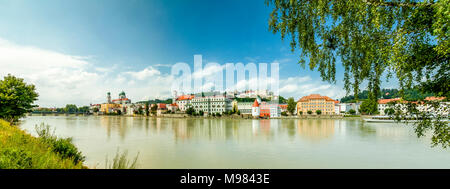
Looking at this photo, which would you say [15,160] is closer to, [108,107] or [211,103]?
[211,103]

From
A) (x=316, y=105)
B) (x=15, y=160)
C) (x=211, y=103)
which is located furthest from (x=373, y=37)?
(x=316, y=105)

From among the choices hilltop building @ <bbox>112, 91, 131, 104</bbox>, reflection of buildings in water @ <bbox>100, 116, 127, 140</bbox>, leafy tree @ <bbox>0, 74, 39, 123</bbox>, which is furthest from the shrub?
hilltop building @ <bbox>112, 91, 131, 104</bbox>

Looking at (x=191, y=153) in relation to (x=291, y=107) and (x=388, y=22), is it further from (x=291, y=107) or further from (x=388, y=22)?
(x=291, y=107)

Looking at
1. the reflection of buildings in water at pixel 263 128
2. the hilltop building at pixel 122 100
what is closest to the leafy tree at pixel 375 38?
the reflection of buildings in water at pixel 263 128

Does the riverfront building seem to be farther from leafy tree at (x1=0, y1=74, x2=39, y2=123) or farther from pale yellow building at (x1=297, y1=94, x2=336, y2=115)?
leafy tree at (x1=0, y1=74, x2=39, y2=123)

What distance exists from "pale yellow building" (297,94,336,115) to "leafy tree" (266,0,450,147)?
5856 cm

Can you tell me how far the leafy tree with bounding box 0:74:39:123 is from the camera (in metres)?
11.4

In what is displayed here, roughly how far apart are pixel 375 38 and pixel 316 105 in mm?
62221

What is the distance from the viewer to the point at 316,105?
59344 millimetres

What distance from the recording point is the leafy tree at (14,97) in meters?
11.4
